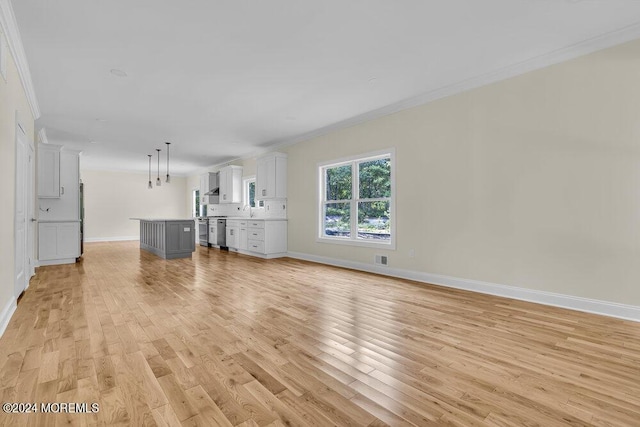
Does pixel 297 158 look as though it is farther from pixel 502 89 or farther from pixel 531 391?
pixel 531 391

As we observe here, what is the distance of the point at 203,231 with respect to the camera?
941 cm

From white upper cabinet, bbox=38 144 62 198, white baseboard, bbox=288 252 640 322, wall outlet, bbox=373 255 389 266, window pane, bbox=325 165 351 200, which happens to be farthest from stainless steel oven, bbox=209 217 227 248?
wall outlet, bbox=373 255 389 266

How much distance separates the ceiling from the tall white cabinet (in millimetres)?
1036

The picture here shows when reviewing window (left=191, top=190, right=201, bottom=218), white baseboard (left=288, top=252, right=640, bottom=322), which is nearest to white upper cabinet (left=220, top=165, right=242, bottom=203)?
window (left=191, top=190, right=201, bottom=218)

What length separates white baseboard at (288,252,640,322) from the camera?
286cm

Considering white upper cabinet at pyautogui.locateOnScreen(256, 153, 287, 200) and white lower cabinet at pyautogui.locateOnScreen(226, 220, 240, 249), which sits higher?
white upper cabinet at pyautogui.locateOnScreen(256, 153, 287, 200)

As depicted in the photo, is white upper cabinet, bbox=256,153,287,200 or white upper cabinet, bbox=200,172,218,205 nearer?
white upper cabinet, bbox=256,153,287,200

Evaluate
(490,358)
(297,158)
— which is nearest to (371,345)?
(490,358)

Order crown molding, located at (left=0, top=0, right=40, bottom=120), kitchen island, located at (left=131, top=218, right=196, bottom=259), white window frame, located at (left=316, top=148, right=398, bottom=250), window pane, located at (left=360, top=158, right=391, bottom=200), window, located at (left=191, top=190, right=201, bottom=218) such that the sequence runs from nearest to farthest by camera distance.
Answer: crown molding, located at (left=0, top=0, right=40, bottom=120) → white window frame, located at (left=316, top=148, right=398, bottom=250) → window pane, located at (left=360, top=158, right=391, bottom=200) → kitchen island, located at (left=131, top=218, right=196, bottom=259) → window, located at (left=191, top=190, right=201, bottom=218)

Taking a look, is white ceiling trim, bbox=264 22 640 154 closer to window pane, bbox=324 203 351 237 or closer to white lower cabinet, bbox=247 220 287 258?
window pane, bbox=324 203 351 237

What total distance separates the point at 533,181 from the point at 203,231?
28.2 ft

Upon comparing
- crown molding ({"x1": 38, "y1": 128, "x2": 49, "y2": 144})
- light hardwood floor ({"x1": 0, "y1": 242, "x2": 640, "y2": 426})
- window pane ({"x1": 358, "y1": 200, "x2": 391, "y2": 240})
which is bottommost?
light hardwood floor ({"x1": 0, "y1": 242, "x2": 640, "y2": 426})

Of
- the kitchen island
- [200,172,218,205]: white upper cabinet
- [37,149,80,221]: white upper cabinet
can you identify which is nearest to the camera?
[37,149,80,221]: white upper cabinet

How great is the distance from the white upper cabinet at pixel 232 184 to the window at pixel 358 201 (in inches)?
137
